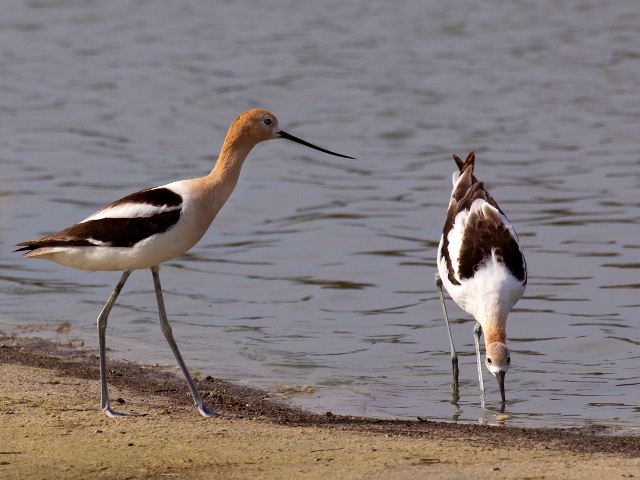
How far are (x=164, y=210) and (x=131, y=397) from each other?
117 centimetres

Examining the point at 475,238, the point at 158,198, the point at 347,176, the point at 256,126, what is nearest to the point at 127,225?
the point at 158,198

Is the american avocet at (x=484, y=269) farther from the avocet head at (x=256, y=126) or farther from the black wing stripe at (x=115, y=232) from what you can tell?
the black wing stripe at (x=115, y=232)

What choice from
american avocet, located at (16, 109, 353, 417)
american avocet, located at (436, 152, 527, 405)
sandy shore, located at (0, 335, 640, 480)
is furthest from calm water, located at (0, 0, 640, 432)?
american avocet, located at (16, 109, 353, 417)

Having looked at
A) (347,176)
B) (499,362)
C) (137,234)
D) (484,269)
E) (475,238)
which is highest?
(137,234)

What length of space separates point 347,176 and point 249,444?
9459 mm

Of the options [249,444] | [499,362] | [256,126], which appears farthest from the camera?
[499,362]

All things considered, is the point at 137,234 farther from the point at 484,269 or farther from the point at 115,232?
the point at 484,269

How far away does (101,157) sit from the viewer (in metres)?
16.3

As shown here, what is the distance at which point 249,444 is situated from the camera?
6.09 metres

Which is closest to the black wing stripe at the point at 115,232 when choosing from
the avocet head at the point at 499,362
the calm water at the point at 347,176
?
the calm water at the point at 347,176

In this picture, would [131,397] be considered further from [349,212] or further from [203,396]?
[349,212]

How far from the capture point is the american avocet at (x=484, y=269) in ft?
26.7

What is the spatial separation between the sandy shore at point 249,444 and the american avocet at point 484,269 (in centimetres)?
121

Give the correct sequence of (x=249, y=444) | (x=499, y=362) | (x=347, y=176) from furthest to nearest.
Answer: (x=347, y=176) < (x=499, y=362) < (x=249, y=444)
